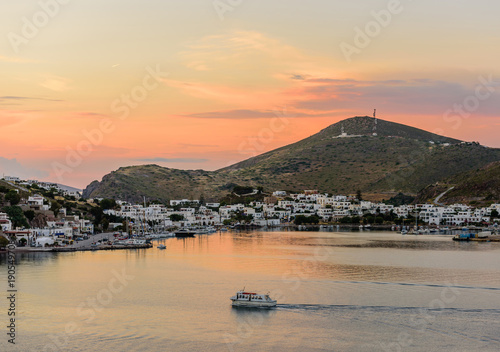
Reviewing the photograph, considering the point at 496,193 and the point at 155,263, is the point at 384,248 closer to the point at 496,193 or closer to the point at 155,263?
the point at 155,263

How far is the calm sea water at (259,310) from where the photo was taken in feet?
84.6

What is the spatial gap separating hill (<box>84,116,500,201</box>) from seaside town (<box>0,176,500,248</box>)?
14715mm

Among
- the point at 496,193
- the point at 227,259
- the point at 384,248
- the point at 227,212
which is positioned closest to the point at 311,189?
the point at 227,212

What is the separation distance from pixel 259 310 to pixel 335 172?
13992 centimetres

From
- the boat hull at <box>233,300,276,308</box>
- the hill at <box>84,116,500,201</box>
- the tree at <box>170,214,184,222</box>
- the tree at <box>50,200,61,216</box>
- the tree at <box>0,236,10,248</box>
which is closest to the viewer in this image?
the boat hull at <box>233,300,276,308</box>

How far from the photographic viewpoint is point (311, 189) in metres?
162

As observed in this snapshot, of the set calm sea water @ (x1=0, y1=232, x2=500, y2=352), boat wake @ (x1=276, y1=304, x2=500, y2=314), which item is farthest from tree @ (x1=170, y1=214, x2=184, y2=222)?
boat wake @ (x1=276, y1=304, x2=500, y2=314)

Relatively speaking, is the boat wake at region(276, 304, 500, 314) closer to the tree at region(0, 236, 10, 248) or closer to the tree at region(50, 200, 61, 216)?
the tree at region(0, 236, 10, 248)

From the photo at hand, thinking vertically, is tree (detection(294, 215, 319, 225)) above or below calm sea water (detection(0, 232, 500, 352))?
above

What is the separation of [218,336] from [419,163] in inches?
5644

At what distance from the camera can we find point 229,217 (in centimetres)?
12188

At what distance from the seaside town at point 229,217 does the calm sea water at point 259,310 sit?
1847 cm

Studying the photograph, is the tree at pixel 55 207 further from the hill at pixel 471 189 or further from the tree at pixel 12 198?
the hill at pixel 471 189

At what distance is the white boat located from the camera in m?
31.8
